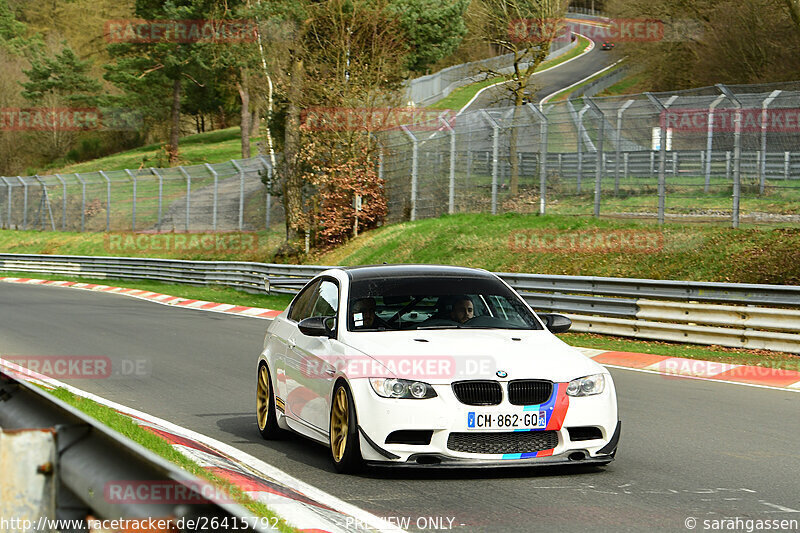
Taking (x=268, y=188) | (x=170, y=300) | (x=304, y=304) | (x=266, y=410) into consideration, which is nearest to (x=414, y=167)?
(x=268, y=188)

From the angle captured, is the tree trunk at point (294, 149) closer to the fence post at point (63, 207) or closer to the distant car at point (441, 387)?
the fence post at point (63, 207)

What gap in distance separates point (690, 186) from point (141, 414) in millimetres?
14848

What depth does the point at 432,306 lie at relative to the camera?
871 cm

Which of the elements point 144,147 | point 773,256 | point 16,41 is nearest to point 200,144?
point 144,147

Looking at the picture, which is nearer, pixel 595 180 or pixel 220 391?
pixel 220 391

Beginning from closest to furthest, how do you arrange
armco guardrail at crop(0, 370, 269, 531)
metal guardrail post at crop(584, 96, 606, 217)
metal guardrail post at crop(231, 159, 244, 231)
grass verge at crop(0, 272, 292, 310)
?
1. armco guardrail at crop(0, 370, 269, 531)
2. metal guardrail post at crop(584, 96, 606, 217)
3. grass verge at crop(0, 272, 292, 310)
4. metal guardrail post at crop(231, 159, 244, 231)

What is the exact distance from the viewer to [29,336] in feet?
63.1

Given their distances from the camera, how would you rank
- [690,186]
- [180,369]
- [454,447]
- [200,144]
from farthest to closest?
[200,144] → [690,186] → [180,369] → [454,447]

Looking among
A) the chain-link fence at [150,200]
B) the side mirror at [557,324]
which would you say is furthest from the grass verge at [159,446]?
the chain-link fence at [150,200]

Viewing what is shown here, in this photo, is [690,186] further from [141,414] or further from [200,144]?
[200,144]

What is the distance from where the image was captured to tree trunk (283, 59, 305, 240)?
1423 inches
